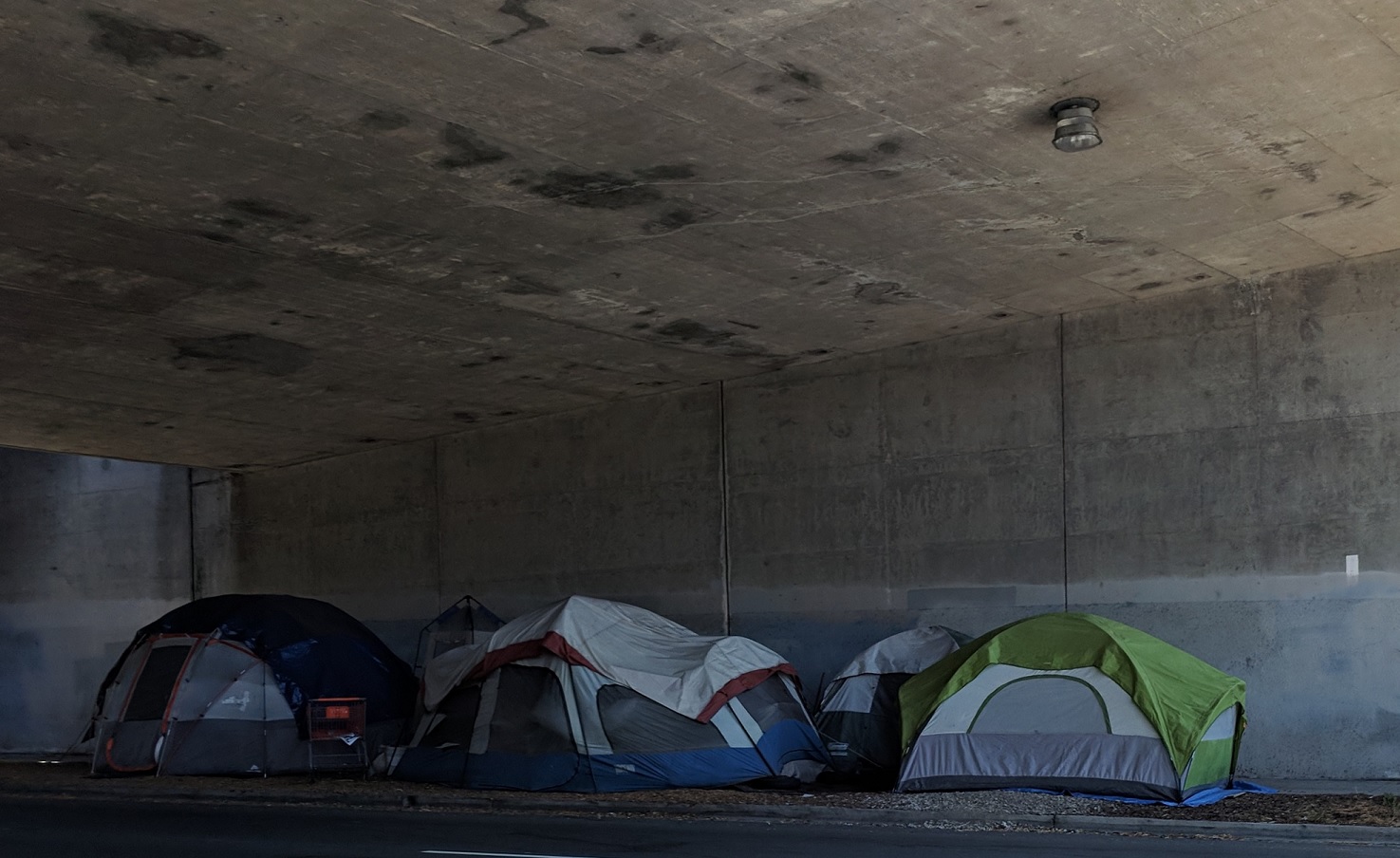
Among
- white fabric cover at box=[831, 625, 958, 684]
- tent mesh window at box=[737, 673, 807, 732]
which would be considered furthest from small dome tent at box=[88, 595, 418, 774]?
white fabric cover at box=[831, 625, 958, 684]

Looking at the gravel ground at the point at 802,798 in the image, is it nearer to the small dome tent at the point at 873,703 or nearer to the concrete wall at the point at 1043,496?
the small dome tent at the point at 873,703

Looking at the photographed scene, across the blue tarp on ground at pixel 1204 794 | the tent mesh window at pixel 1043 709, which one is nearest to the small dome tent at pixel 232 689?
the tent mesh window at pixel 1043 709

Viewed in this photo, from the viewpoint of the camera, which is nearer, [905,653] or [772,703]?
[772,703]

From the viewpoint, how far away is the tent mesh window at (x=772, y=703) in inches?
566

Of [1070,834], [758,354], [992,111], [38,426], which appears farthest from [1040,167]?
[38,426]

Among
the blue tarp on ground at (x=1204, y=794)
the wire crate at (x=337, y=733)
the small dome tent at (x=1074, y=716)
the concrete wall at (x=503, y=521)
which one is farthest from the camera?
the concrete wall at (x=503, y=521)

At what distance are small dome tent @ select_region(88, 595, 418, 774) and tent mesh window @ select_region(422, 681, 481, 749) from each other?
2.80 metres

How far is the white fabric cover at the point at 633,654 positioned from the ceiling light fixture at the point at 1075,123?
7108 mm

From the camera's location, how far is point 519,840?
34.0ft

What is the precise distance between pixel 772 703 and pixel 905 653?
1.65 meters

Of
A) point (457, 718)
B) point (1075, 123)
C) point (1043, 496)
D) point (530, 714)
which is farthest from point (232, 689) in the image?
point (1075, 123)

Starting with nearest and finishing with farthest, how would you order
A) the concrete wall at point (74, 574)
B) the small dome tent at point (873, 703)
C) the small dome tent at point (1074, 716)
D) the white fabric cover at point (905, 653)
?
the small dome tent at point (1074, 716) → the small dome tent at point (873, 703) → the white fabric cover at point (905, 653) → the concrete wall at point (74, 574)

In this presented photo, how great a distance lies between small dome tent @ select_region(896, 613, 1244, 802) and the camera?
39.1 ft

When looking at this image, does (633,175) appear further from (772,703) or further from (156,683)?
(156,683)
